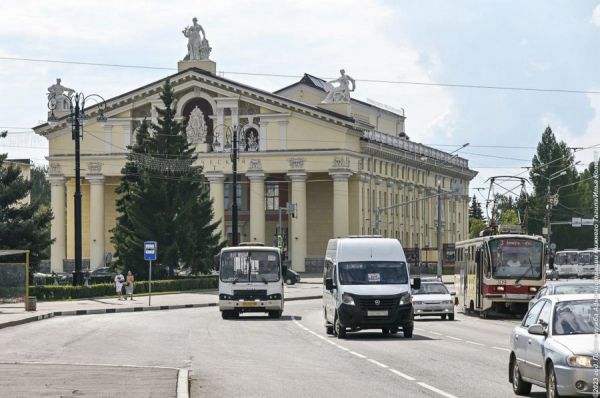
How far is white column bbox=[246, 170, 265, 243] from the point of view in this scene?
113 metres

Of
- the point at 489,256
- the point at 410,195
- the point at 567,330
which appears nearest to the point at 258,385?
the point at 567,330

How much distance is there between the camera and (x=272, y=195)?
389 feet

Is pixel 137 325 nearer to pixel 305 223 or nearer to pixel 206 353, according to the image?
pixel 206 353

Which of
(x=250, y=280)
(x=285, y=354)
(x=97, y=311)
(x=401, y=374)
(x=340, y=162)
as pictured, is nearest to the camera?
(x=401, y=374)

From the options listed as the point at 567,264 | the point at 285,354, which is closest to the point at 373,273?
the point at 285,354

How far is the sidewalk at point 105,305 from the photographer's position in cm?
4819

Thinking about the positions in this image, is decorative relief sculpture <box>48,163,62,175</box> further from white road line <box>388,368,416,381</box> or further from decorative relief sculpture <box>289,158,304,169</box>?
white road line <box>388,368,416,381</box>

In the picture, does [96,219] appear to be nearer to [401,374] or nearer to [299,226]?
[299,226]

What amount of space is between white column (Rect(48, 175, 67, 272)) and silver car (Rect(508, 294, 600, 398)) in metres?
100

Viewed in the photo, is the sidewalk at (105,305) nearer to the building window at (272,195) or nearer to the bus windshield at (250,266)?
the bus windshield at (250,266)

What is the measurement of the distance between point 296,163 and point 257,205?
4.70 metres

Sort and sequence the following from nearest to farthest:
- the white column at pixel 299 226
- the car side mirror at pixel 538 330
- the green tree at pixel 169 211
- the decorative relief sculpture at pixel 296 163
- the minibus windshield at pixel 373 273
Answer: the car side mirror at pixel 538 330
the minibus windshield at pixel 373 273
the green tree at pixel 169 211
the white column at pixel 299 226
the decorative relief sculpture at pixel 296 163

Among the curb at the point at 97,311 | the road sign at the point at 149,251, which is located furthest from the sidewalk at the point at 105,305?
the road sign at the point at 149,251

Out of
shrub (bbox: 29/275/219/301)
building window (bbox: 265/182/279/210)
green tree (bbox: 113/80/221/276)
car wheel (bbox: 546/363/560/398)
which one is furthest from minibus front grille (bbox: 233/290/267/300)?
building window (bbox: 265/182/279/210)
